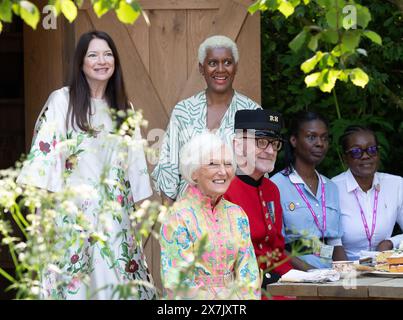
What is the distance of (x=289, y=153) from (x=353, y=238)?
→ 1.97 feet

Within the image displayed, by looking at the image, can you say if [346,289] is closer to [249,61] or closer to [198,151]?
[198,151]

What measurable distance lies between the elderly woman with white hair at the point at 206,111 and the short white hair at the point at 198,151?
1.22 m

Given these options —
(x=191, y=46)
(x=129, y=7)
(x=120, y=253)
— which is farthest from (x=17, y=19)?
(x=129, y=7)

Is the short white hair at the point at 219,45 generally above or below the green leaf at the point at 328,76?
above

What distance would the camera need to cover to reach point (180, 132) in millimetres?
5539

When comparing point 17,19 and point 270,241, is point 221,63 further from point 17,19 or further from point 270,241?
point 17,19

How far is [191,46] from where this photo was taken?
243 inches

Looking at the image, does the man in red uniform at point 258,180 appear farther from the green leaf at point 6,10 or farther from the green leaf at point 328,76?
the green leaf at point 6,10

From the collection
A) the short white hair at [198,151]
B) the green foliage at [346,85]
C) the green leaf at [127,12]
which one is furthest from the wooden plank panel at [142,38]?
the green leaf at [127,12]

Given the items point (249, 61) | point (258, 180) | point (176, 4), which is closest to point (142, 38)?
point (176, 4)

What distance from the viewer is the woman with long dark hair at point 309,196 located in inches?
210

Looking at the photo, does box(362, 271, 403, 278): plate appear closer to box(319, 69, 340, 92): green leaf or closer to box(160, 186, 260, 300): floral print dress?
box(160, 186, 260, 300): floral print dress

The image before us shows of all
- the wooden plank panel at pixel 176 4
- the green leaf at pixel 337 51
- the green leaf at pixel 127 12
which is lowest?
the green leaf at pixel 337 51

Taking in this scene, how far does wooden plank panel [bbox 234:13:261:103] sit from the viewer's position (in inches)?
244
